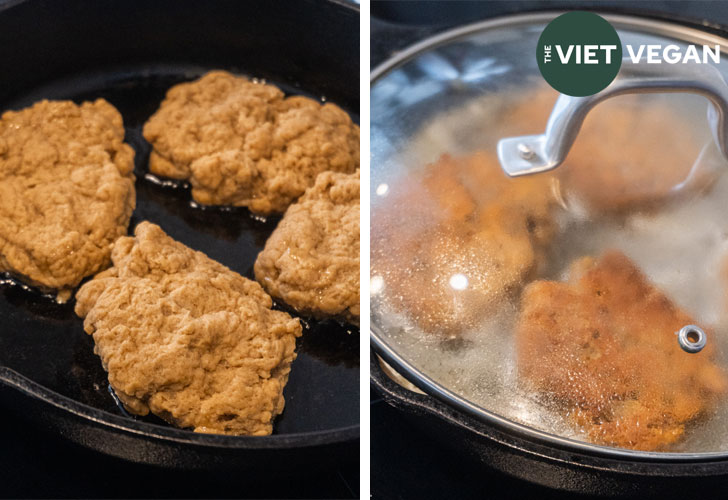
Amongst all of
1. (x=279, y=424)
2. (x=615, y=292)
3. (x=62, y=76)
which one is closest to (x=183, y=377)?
(x=279, y=424)

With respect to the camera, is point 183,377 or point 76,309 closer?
point 183,377

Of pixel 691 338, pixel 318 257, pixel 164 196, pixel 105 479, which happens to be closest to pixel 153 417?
pixel 105 479

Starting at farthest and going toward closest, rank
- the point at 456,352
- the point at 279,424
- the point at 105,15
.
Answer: the point at 105,15, the point at 279,424, the point at 456,352

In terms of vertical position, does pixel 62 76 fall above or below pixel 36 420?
above

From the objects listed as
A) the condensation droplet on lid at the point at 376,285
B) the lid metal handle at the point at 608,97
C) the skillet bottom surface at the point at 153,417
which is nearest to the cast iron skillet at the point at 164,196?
the skillet bottom surface at the point at 153,417

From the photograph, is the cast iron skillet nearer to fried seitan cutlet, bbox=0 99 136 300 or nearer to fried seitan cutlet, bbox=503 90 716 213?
fried seitan cutlet, bbox=0 99 136 300

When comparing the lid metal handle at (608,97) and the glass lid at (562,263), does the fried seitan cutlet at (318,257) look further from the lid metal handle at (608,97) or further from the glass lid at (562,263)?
the lid metal handle at (608,97)

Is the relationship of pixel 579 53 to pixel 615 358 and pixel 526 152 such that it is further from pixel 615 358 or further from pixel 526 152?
pixel 615 358

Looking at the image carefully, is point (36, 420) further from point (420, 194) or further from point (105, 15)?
point (105, 15)
